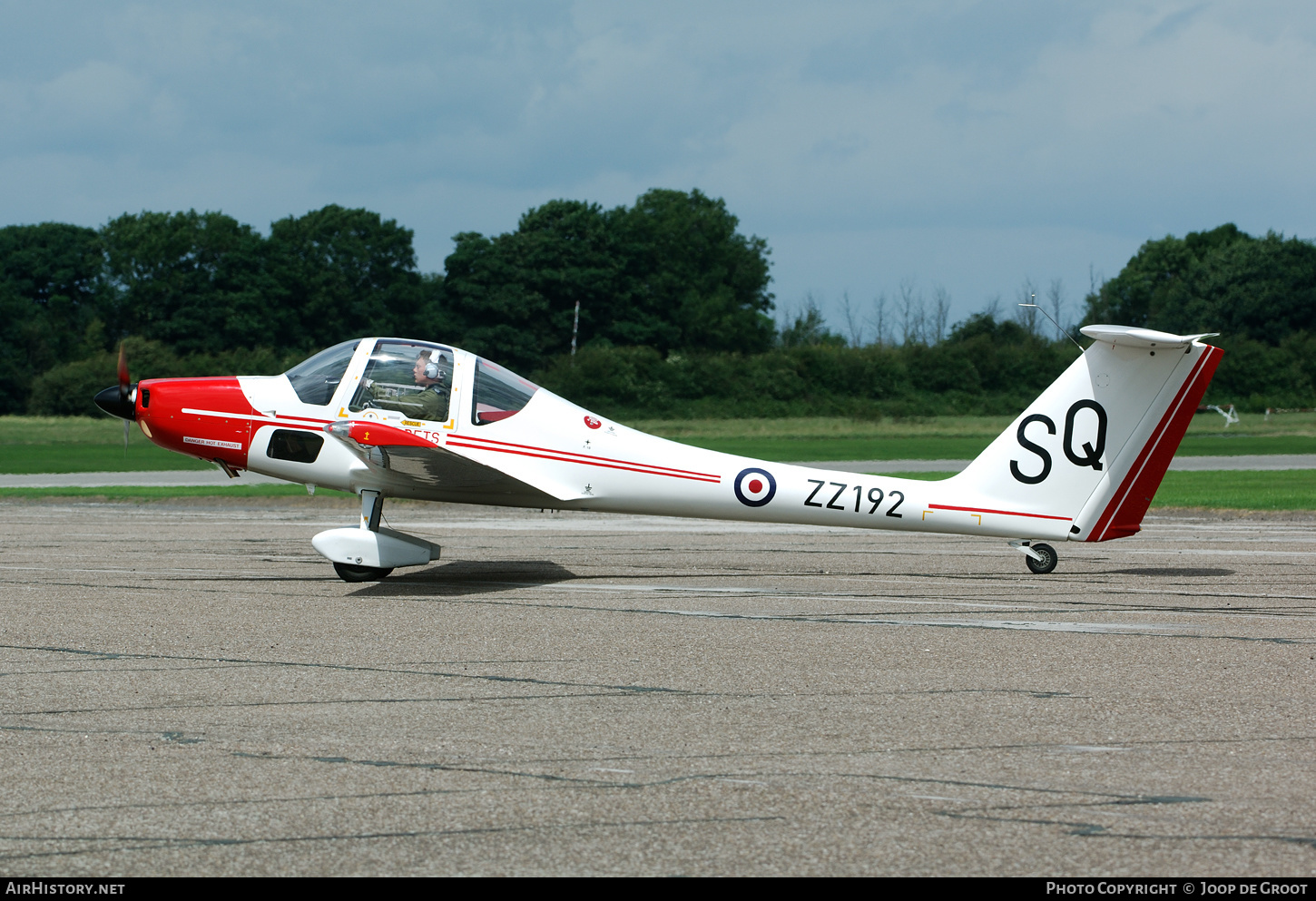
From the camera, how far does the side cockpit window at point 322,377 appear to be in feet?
34.9

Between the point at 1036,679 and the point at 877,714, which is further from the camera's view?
the point at 1036,679

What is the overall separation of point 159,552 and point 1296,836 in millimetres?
11974

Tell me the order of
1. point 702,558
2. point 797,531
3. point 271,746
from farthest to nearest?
point 797,531, point 702,558, point 271,746

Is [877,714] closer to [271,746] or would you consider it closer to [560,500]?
[271,746]

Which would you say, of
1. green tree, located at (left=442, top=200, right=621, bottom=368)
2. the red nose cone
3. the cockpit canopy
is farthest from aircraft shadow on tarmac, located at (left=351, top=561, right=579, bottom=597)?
green tree, located at (left=442, top=200, right=621, bottom=368)

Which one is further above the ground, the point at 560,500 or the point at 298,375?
the point at 298,375

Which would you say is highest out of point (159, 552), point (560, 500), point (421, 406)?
point (421, 406)

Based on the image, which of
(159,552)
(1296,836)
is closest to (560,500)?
(159,552)

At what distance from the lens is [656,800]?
4383mm

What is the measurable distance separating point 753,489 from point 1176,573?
14.2ft

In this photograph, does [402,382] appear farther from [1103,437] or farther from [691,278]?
[691,278]

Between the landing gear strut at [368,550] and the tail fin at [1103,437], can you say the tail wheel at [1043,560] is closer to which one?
the tail fin at [1103,437]

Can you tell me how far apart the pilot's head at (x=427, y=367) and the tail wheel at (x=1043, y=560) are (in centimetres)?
597

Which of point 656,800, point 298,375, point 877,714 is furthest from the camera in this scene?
point 298,375
